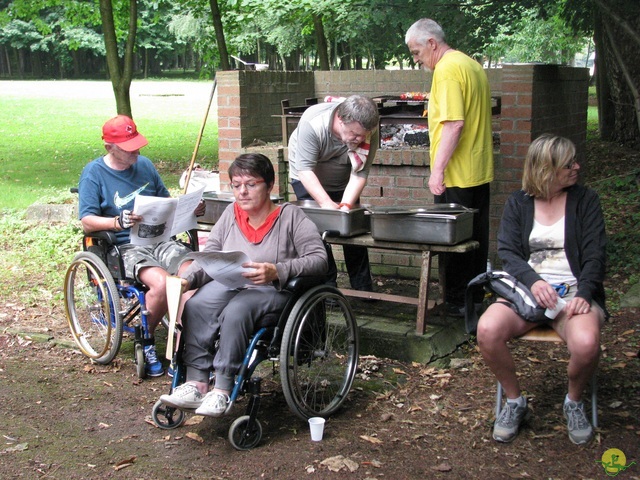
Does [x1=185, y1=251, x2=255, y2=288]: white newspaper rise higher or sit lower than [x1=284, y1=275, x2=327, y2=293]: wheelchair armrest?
higher

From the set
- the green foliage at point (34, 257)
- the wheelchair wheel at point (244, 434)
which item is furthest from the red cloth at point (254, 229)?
the green foliage at point (34, 257)

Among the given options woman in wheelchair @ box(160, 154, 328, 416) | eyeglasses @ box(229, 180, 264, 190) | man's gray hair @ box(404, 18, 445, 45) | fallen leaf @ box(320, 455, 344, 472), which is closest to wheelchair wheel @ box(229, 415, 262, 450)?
woman in wheelchair @ box(160, 154, 328, 416)

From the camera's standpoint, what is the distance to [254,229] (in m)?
3.89

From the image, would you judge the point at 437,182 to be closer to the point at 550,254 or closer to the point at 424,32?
the point at 424,32

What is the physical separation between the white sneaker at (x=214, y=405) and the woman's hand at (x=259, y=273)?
0.52 m

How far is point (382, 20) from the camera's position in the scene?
27.7ft

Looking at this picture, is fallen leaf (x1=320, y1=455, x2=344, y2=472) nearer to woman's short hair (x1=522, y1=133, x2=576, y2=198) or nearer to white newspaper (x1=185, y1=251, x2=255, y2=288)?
white newspaper (x1=185, y1=251, x2=255, y2=288)

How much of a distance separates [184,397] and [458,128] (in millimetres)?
2279

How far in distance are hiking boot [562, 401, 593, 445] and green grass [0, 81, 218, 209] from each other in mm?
7396

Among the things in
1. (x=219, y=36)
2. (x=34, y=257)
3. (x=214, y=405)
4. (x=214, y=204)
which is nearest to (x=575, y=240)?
(x=214, y=405)

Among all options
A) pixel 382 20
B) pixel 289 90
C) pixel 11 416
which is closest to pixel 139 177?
pixel 11 416

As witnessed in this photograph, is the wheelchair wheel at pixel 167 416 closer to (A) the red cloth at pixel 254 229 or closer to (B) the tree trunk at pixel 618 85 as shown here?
(A) the red cloth at pixel 254 229

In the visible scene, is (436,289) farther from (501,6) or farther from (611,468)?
(501,6)

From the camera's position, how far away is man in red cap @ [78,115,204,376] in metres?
4.43
